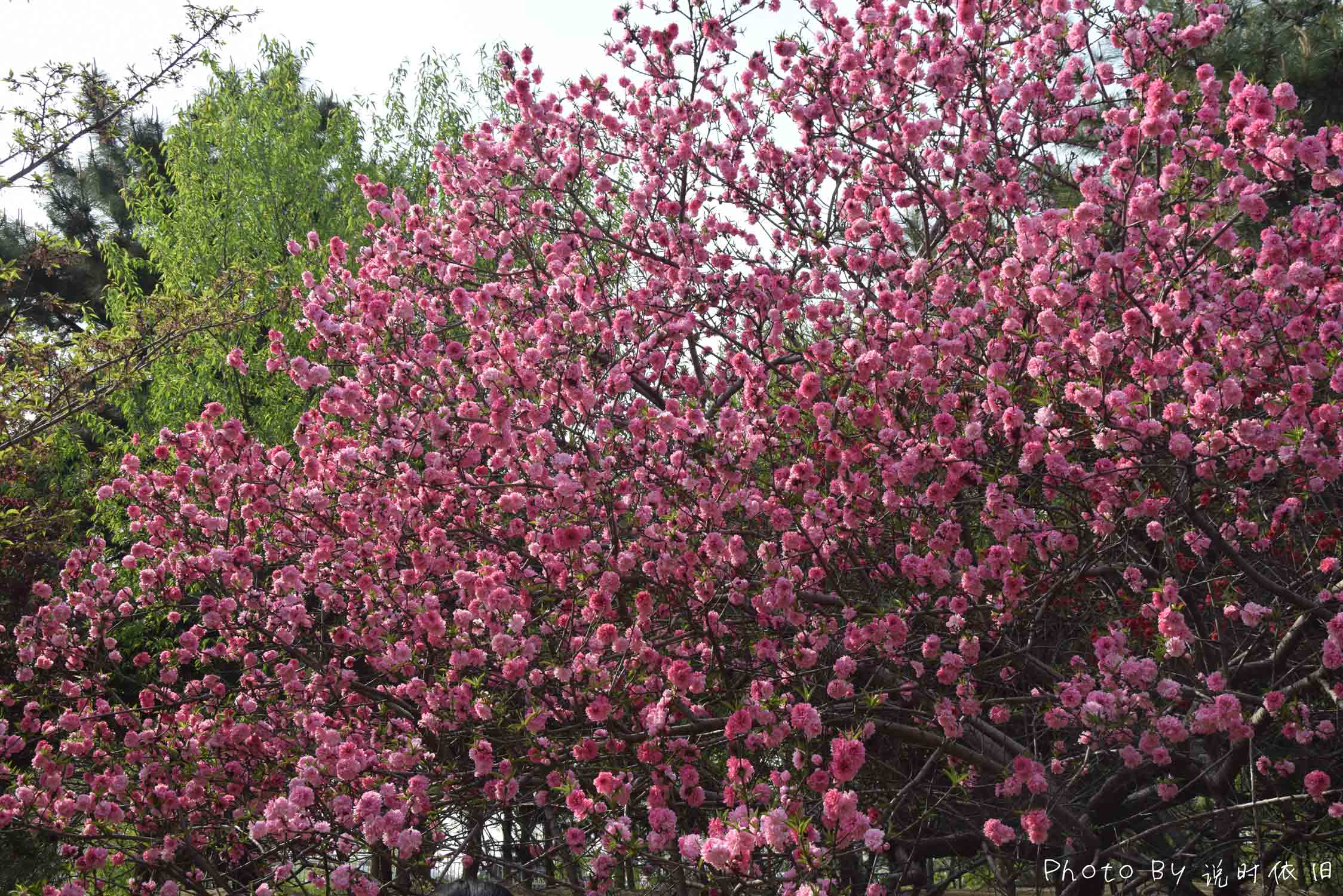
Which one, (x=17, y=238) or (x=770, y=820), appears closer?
(x=770, y=820)

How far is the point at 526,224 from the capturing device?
24.8 ft

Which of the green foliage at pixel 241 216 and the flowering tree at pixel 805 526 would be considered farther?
the green foliage at pixel 241 216

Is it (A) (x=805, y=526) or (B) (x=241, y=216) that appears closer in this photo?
(A) (x=805, y=526)

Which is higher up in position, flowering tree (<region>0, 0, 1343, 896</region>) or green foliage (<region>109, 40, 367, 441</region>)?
green foliage (<region>109, 40, 367, 441</region>)

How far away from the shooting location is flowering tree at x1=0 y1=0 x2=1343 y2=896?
14.2 feet

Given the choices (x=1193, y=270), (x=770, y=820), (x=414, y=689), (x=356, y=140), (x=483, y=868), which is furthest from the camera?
(x=356, y=140)

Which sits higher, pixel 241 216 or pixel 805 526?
pixel 241 216

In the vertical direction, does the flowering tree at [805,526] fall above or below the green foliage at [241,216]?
below

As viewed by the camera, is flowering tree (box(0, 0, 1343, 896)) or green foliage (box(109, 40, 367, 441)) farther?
green foliage (box(109, 40, 367, 441))

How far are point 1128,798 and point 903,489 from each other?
7.12 feet

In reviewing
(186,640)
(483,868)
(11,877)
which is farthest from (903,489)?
(11,877)

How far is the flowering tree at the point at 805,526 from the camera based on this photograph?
4.34m

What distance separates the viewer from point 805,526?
16.2 feet

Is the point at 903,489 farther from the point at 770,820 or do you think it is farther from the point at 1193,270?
the point at 770,820
